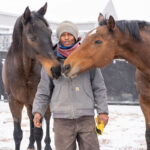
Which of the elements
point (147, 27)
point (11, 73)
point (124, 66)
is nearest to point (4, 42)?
point (124, 66)

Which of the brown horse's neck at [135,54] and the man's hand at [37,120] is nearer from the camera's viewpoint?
the man's hand at [37,120]

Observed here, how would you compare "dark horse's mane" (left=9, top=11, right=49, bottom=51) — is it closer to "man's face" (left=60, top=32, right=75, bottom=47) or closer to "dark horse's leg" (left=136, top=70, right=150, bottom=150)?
"man's face" (left=60, top=32, right=75, bottom=47)

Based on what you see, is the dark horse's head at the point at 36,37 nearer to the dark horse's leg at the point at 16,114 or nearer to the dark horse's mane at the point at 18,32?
the dark horse's mane at the point at 18,32

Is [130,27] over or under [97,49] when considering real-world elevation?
over

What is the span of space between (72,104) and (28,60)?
1240 millimetres

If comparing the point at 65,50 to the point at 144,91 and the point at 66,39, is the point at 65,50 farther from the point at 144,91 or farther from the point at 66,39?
the point at 144,91

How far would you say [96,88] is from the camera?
2.31m

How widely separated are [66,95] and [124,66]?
23.1 feet

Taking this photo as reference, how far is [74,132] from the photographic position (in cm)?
220

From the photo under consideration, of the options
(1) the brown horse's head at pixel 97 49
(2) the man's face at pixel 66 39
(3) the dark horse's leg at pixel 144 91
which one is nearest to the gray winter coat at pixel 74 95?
(1) the brown horse's head at pixel 97 49

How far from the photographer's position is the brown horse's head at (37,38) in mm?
2536

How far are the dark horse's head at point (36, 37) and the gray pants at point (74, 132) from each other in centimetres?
60

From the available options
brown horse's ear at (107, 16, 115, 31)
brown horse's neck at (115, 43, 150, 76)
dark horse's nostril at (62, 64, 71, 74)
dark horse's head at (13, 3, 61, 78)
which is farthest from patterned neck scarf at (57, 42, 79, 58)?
brown horse's neck at (115, 43, 150, 76)

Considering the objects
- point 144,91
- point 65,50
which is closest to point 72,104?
point 65,50
